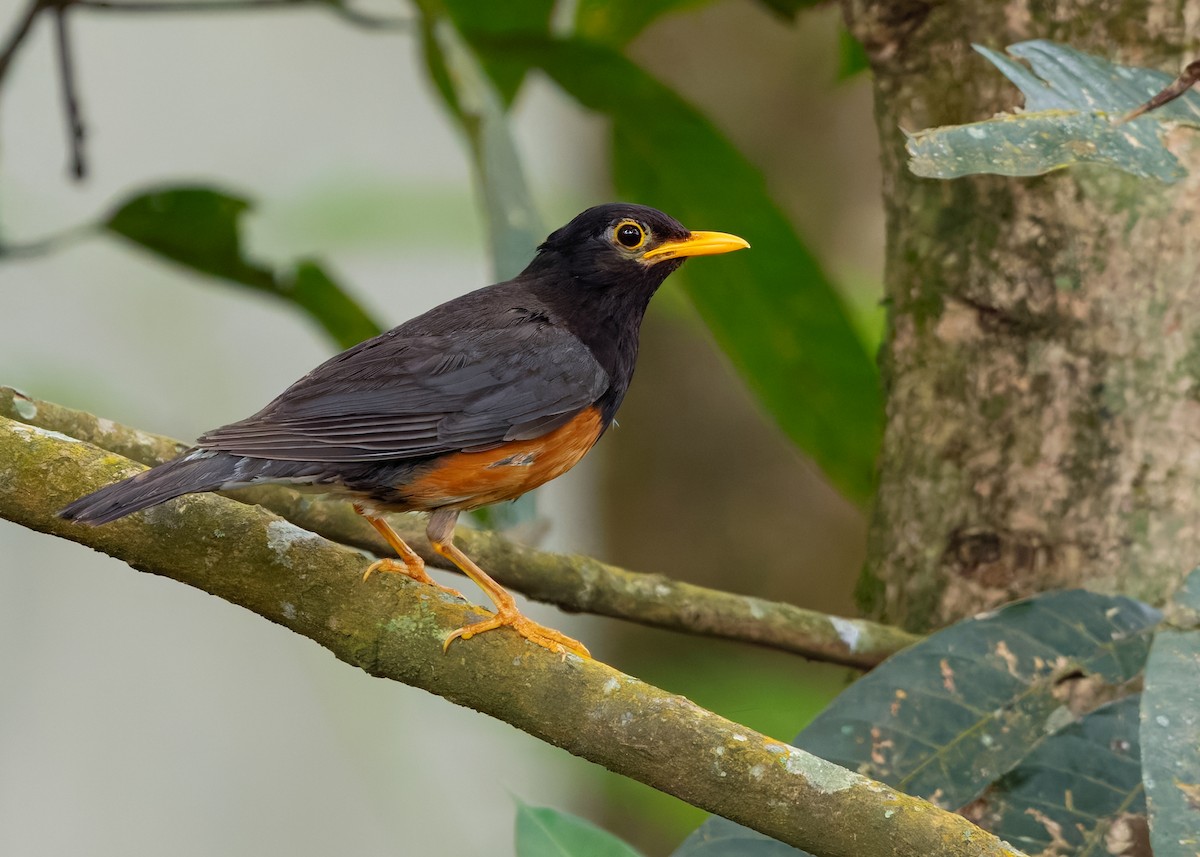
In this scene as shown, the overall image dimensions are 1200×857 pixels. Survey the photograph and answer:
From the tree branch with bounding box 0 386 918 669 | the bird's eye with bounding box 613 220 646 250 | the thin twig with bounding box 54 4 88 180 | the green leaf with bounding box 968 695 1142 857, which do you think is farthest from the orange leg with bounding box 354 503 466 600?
the thin twig with bounding box 54 4 88 180

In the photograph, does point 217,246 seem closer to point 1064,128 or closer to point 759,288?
point 759,288

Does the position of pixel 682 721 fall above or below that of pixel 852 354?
below

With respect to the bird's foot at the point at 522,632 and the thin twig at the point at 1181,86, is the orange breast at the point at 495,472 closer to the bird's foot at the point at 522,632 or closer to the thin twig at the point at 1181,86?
the bird's foot at the point at 522,632

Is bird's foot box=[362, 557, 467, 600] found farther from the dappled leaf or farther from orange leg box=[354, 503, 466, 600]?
the dappled leaf

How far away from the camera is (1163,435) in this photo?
108 inches

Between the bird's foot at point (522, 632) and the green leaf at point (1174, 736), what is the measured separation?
0.85 meters

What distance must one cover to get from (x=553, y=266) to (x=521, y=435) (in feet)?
2.20

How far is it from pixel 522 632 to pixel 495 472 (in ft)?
1.56

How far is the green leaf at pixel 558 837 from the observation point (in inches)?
90.9

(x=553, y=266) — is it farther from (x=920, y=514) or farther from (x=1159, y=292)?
(x=1159, y=292)

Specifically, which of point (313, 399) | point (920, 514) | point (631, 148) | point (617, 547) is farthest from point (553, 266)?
point (617, 547)

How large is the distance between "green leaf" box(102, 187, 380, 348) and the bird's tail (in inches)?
47.7

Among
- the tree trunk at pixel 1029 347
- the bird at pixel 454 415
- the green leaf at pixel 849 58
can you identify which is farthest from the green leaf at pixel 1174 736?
the green leaf at pixel 849 58

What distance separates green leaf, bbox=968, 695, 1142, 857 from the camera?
2322 mm
